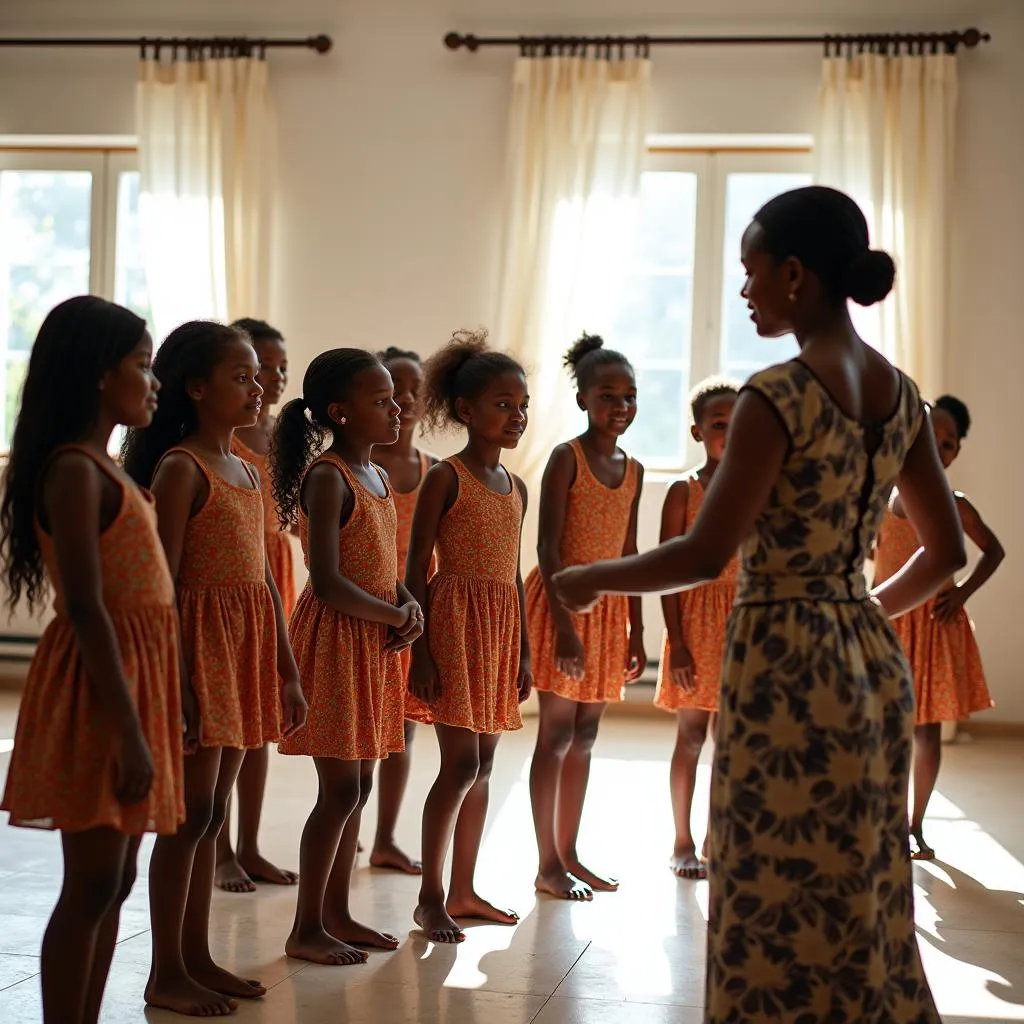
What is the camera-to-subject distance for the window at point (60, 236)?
6.37m

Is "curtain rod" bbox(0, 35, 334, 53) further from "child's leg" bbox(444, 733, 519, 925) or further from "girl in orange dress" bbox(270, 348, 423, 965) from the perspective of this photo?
"child's leg" bbox(444, 733, 519, 925)

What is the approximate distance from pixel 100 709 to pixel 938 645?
2792 mm

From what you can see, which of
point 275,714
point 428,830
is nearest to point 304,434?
point 275,714

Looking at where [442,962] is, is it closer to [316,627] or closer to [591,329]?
[316,627]

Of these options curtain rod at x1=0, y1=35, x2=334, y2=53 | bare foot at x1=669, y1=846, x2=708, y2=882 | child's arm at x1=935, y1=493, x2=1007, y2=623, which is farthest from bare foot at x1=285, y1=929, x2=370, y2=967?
curtain rod at x1=0, y1=35, x2=334, y2=53

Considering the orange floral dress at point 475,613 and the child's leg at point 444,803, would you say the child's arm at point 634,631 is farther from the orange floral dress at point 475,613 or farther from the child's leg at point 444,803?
the child's leg at point 444,803

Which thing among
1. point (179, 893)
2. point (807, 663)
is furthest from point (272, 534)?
point (807, 663)

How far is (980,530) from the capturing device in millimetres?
4090

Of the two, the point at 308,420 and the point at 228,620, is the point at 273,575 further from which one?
the point at 228,620

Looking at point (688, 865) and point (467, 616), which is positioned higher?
point (467, 616)

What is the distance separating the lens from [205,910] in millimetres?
2453

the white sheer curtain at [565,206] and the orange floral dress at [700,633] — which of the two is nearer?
the orange floral dress at [700,633]

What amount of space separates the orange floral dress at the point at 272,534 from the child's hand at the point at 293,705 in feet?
2.76

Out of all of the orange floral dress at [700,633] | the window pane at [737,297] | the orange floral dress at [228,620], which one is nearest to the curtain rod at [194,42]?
the window pane at [737,297]
